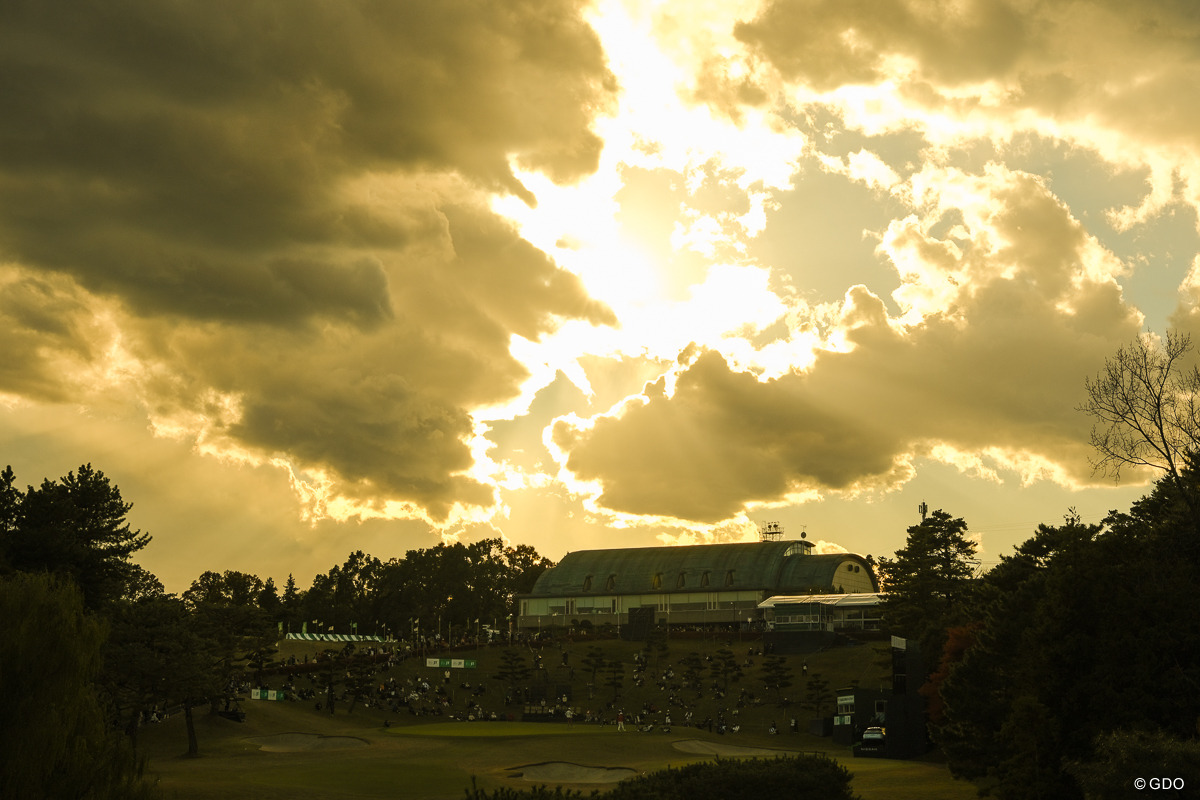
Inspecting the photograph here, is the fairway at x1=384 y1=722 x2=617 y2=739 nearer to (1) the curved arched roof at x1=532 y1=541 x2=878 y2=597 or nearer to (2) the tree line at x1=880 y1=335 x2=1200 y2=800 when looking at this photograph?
(2) the tree line at x1=880 y1=335 x2=1200 y2=800

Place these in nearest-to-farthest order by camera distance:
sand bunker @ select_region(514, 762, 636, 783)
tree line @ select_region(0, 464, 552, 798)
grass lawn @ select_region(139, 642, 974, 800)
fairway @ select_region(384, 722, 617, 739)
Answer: tree line @ select_region(0, 464, 552, 798) → grass lawn @ select_region(139, 642, 974, 800) → sand bunker @ select_region(514, 762, 636, 783) → fairway @ select_region(384, 722, 617, 739)

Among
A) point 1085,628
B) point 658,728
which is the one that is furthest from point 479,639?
point 1085,628

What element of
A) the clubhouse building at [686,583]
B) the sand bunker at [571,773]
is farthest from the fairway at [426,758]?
the clubhouse building at [686,583]

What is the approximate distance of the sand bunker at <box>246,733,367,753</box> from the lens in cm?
6216

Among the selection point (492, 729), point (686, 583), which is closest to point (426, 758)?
point (492, 729)

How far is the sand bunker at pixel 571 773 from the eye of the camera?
162ft

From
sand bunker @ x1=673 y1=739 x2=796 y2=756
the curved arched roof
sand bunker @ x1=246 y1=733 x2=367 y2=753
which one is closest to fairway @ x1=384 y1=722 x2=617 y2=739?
sand bunker @ x1=246 y1=733 x2=367 y2=753

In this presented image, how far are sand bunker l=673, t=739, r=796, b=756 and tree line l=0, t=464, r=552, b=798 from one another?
28.3 metres

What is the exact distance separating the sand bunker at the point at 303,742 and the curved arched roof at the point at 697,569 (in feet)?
199

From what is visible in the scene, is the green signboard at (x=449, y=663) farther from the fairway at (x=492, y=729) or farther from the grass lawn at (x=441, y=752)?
the fairway at (x=492, y=729)

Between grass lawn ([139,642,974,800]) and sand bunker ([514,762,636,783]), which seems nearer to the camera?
grass lawn ([139,642,974,800])

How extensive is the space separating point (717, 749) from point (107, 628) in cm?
4186

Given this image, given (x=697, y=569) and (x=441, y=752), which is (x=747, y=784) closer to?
(x=441, y=752)

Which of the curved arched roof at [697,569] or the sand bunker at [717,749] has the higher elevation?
the curved arched roof at [697,569]
